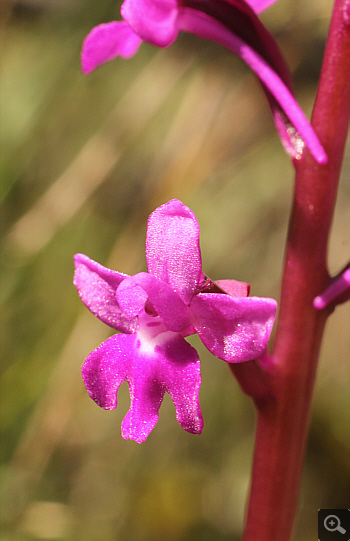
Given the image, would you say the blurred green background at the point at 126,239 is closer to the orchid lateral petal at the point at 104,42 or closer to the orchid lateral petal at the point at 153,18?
the orchid lateral petal at the point at 104,42

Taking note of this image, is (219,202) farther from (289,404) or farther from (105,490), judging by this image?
(289,404)

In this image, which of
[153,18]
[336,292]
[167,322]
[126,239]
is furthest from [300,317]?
[126,239]

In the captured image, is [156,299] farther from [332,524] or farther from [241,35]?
[332,524]

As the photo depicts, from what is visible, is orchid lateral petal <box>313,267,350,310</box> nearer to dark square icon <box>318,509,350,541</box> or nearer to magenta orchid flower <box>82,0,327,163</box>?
magenta orchid flower <box>82,0,327,163</box>

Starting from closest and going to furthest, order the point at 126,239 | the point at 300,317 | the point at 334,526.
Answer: the point at 300,317 → the point at 334,526 → the point at 126,239

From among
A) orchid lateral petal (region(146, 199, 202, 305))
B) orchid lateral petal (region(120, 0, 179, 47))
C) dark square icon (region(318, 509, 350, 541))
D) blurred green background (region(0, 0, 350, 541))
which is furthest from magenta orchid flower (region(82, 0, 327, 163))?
blurred green background (region(0, 0, 350, 541))
